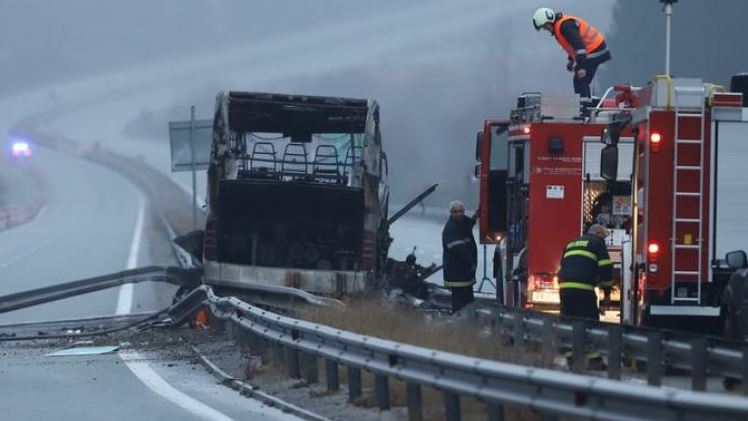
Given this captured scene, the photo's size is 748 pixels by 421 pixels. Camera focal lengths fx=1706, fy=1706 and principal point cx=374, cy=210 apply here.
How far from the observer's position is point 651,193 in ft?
51.1

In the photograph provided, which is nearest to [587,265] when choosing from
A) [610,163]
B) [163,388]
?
[610,163]

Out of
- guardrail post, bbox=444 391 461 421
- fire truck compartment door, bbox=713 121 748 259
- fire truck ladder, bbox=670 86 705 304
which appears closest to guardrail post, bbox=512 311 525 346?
fire truck ladder, bbox=670 86 705 304

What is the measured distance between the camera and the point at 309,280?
22141 mm

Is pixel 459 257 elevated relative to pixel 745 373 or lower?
elevated

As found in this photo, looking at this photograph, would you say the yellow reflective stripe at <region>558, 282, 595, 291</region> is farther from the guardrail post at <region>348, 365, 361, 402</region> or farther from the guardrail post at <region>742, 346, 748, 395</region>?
the guardrail post at <region>742, 346, 748, 395</region>

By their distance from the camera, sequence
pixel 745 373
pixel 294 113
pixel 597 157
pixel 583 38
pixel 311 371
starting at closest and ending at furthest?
pixel 745 373, pixel 311 371, pixel 597 157, pixel 583 38, pixel 294 113

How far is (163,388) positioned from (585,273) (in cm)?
395

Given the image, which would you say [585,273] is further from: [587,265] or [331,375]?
[331,375]

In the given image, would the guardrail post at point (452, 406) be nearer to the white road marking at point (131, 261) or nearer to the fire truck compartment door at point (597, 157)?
the fire truck compartment door at point (597, 157)

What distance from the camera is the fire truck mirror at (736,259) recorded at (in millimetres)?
14970

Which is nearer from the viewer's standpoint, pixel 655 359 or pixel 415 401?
pixel 415 401

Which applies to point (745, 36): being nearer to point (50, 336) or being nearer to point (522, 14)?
point (522, 14)

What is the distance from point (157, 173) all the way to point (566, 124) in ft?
266

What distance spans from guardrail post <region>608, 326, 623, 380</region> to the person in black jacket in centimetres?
660
